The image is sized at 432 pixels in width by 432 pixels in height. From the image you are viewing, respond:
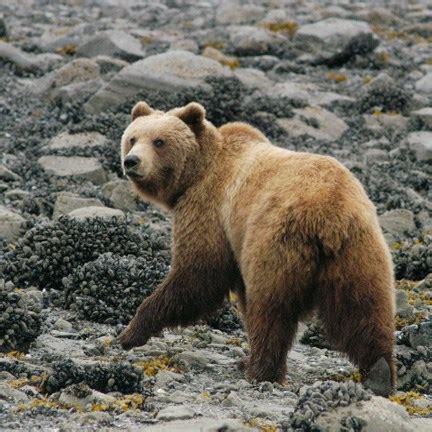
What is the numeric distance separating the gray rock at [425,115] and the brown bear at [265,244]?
869 centimetres

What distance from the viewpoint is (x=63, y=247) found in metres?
9.81

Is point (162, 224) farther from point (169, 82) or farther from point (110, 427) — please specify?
point (110, 427)

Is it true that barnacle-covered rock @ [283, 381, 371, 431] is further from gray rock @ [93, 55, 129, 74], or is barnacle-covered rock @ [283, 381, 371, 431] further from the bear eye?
gray rock @ [93, 55, 129, 74]

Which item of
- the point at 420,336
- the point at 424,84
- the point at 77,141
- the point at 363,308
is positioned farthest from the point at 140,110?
the point at 424,84

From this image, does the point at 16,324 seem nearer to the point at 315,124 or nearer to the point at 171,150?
the point at 171,150

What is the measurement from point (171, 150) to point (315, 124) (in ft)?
27.2

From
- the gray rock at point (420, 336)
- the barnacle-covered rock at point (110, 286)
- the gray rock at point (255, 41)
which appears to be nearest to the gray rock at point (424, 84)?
the gray rock at point (255, 41)

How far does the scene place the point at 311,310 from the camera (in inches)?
274

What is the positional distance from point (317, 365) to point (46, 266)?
2735 mm

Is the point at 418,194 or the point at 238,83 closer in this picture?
the point at 418,194

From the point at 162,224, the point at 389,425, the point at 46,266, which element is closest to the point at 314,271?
the point at 389,425

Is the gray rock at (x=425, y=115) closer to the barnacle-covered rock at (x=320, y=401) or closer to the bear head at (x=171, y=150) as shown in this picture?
the bear head at (x=171, y=150)

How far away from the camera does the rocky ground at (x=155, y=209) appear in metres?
6.27

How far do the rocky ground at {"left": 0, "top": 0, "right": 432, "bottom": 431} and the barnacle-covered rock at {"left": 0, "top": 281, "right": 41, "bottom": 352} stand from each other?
0.01 metres
